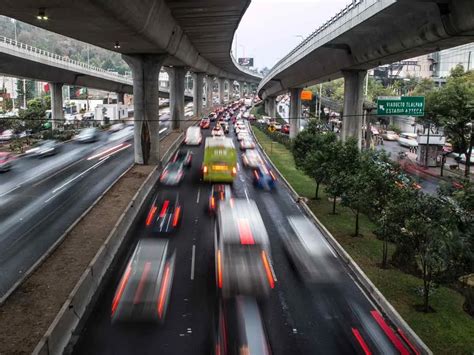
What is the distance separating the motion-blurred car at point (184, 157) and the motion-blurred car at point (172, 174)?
180 cm

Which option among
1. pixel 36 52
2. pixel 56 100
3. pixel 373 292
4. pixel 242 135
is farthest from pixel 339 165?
pixel 56 100

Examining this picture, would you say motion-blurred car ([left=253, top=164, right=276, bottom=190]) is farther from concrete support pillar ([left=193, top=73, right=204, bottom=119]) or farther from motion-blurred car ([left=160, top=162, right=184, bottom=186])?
concrete support pillar ([left=193, top=73, right=204, bottom=119])

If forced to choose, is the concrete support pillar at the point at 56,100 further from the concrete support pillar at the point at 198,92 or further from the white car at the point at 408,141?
the white car at the point at 408,141

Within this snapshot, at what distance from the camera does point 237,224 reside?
83.7ft

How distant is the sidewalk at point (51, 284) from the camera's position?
15648 mm

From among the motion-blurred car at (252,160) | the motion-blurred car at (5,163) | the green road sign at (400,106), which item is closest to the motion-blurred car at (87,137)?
the motion-blurred car at (5,163)

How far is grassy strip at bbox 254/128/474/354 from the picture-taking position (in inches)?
685

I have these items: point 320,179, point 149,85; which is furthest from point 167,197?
point 149,85

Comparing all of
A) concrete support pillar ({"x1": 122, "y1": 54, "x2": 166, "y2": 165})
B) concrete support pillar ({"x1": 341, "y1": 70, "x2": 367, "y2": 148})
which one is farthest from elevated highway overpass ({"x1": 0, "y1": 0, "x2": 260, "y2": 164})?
concrete support pillar ({"x1": 341, "y1": 70, "x2": 367, "y2": 148})

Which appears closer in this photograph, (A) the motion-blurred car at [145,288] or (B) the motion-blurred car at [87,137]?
(A) the motion-blurred car at [145,288]

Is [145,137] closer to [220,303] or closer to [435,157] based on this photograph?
[220,303]

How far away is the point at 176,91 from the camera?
81.0 meters

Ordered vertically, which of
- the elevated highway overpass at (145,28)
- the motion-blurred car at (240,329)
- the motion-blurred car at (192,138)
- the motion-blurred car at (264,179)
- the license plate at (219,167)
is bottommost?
the motion-blurred car at (240,329)

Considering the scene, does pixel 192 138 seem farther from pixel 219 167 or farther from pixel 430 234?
pixel 430 234
